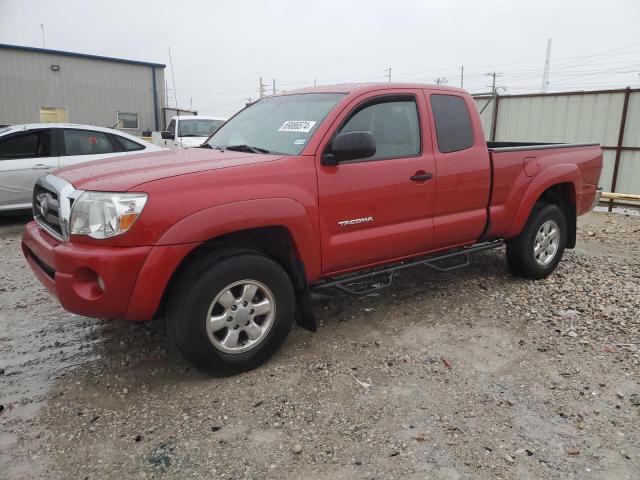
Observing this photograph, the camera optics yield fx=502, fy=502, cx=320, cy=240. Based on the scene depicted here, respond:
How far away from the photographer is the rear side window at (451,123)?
4113mm

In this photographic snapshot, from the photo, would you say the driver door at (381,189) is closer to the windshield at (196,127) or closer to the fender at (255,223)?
the fender at (255,223)

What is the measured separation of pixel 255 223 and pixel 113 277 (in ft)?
2.81

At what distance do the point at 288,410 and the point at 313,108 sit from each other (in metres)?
2.14

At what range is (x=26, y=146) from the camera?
747cm

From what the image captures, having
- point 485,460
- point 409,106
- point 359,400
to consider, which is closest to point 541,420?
point 485,460

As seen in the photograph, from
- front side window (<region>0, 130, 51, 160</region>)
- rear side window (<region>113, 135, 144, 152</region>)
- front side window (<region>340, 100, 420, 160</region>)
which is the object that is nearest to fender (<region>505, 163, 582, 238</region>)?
front side window (<region>340, 100, 420, 160</region>)

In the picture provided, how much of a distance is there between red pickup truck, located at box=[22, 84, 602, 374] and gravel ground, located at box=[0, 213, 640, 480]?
1.21ft

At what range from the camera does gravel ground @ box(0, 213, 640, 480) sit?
2.45m

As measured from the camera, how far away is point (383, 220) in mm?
3709

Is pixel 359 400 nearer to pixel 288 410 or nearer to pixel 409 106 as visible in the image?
pixel 288 410

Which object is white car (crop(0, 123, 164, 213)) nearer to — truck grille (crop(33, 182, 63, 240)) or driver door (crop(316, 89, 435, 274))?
truck grille (crop(33, 182, 63, 240))

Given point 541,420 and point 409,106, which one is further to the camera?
point 409,106

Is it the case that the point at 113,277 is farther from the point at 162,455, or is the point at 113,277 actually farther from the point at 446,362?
the point at 446,362

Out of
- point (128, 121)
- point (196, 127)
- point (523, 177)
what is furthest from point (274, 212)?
point (128, 121)
